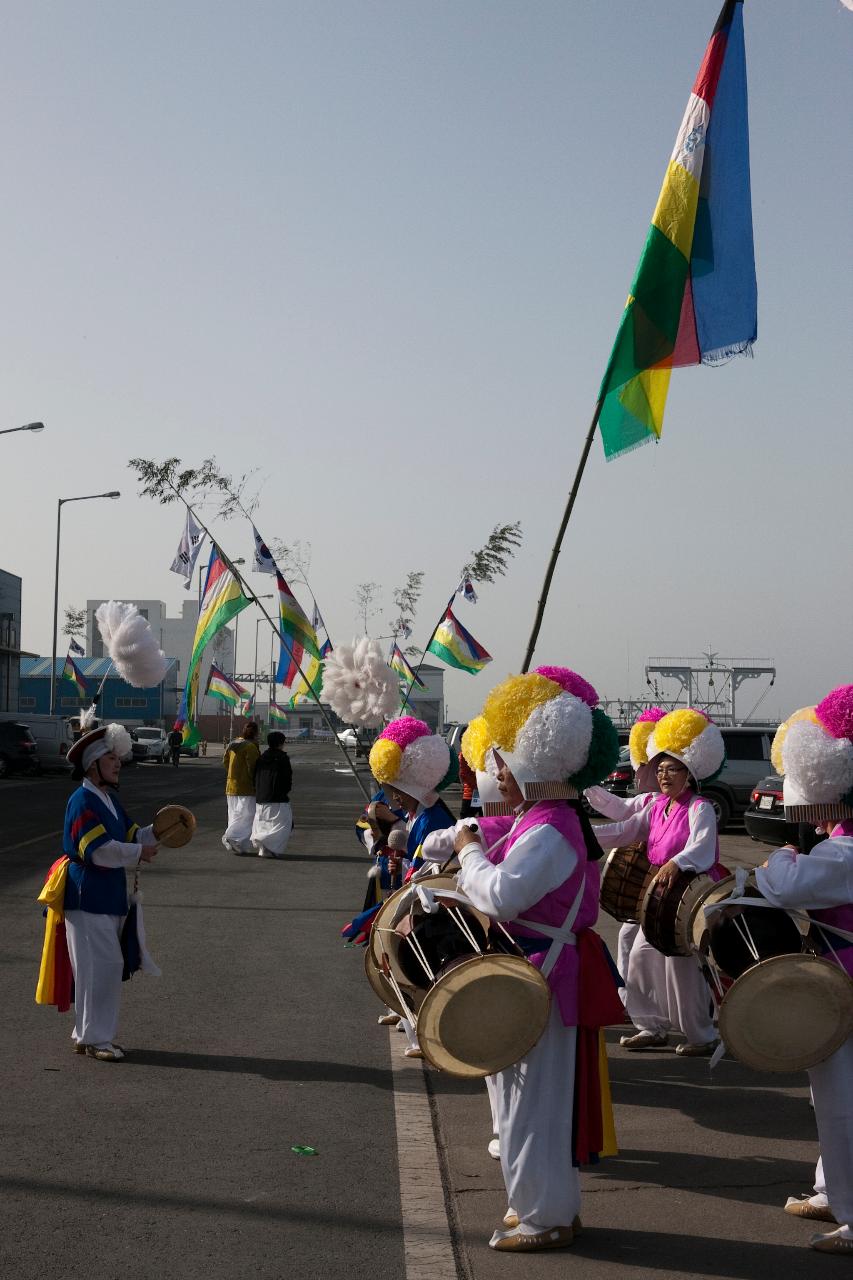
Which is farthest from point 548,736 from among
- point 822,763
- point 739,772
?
point 739,772

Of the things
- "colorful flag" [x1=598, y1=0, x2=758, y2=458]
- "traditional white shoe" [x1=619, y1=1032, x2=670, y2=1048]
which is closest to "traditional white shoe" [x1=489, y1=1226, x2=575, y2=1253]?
"traditional white shoe" [x1=619, y1=1032, x2=670, y2=1048]

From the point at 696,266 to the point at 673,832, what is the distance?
10.8 feet

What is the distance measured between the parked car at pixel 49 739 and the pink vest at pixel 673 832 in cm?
3332

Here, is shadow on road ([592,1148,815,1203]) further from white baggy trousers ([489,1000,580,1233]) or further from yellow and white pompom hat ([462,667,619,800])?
yellow and white pompom hat ([462,667,619,800])

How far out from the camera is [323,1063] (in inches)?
259

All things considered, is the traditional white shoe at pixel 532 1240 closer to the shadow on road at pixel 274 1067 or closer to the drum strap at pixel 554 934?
the drum strap at pixel 554 934

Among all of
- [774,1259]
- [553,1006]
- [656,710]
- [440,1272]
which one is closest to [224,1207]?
[440,1272]

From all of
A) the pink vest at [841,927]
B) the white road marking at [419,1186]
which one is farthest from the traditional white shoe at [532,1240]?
the pink vest at [841,927]

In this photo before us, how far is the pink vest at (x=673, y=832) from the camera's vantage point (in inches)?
266

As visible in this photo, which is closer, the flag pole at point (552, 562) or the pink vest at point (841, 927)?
the pink vest at point (841, 927)

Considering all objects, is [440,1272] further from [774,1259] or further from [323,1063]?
[323,1063]

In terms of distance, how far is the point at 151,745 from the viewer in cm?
5300

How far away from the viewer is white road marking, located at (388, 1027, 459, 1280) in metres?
4.04

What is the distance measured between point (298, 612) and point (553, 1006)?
7.82 metres
